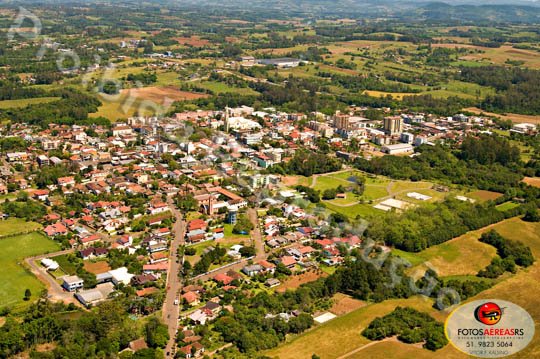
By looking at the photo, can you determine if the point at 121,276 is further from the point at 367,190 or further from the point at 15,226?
the point at 367,190

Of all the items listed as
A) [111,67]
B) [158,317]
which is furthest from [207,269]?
[111,67]

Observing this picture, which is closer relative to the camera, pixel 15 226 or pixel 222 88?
pixel 15 226

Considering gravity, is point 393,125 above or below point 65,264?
above

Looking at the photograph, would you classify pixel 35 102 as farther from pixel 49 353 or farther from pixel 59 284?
pixel 49 353

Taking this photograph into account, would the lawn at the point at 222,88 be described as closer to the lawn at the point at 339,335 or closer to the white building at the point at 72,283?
the white building at the point at 72,283

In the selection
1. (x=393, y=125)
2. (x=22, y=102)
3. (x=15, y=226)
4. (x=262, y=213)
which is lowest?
(x=262, y=213)

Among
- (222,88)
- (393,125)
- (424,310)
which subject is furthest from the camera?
(222,88)

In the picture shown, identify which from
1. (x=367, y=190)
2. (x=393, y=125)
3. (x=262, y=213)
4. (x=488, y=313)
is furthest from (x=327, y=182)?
(x=488, y=313)

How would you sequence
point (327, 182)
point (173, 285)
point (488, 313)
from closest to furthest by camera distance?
point (488, 313), point (173, 285), point (327, 182)

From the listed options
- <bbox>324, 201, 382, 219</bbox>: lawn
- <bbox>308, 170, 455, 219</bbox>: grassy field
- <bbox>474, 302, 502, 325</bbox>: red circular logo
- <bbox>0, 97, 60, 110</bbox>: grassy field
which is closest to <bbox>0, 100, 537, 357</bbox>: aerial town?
<bbox>308, 170, 455, 219</bbox>: grassy field
